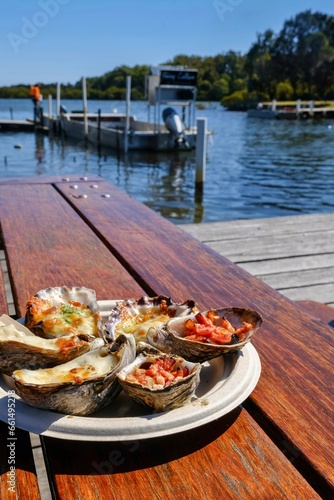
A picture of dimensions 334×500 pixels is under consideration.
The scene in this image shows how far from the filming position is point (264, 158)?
1181 inches

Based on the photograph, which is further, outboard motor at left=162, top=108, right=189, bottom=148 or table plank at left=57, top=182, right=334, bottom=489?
outboard motor at left=162, top=108, right=189, bottom=148

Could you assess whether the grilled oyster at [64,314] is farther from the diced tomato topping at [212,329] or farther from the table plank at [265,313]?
the table plank at [265,313]

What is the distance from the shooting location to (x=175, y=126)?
27.9 meters

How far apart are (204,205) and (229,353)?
1616cm

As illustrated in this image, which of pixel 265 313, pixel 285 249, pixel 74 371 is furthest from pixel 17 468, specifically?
pixel 285 249

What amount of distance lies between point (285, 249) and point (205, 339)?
15.2ft

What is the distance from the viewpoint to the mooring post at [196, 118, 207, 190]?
1578 cm

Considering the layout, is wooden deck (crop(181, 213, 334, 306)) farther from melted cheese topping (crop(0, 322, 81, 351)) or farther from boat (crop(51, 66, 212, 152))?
boat (crop(51, 66, 212, 152))

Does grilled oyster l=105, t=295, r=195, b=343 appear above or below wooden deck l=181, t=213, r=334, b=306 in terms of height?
above

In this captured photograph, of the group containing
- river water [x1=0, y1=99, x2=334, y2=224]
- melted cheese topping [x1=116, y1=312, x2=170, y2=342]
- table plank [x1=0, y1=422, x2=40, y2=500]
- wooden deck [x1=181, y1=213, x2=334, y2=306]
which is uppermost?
melted cheese topping [x1=116, y1=312, x2=170, y2=342]

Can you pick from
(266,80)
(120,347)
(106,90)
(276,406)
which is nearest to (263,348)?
(276,406)

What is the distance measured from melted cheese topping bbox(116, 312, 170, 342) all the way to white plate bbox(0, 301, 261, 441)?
22 cm

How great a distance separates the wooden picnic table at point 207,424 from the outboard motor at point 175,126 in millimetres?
25328

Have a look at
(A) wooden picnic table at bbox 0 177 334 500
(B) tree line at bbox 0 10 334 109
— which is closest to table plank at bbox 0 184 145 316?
(A) wooden picnic table at bbox 0 177 334 500
